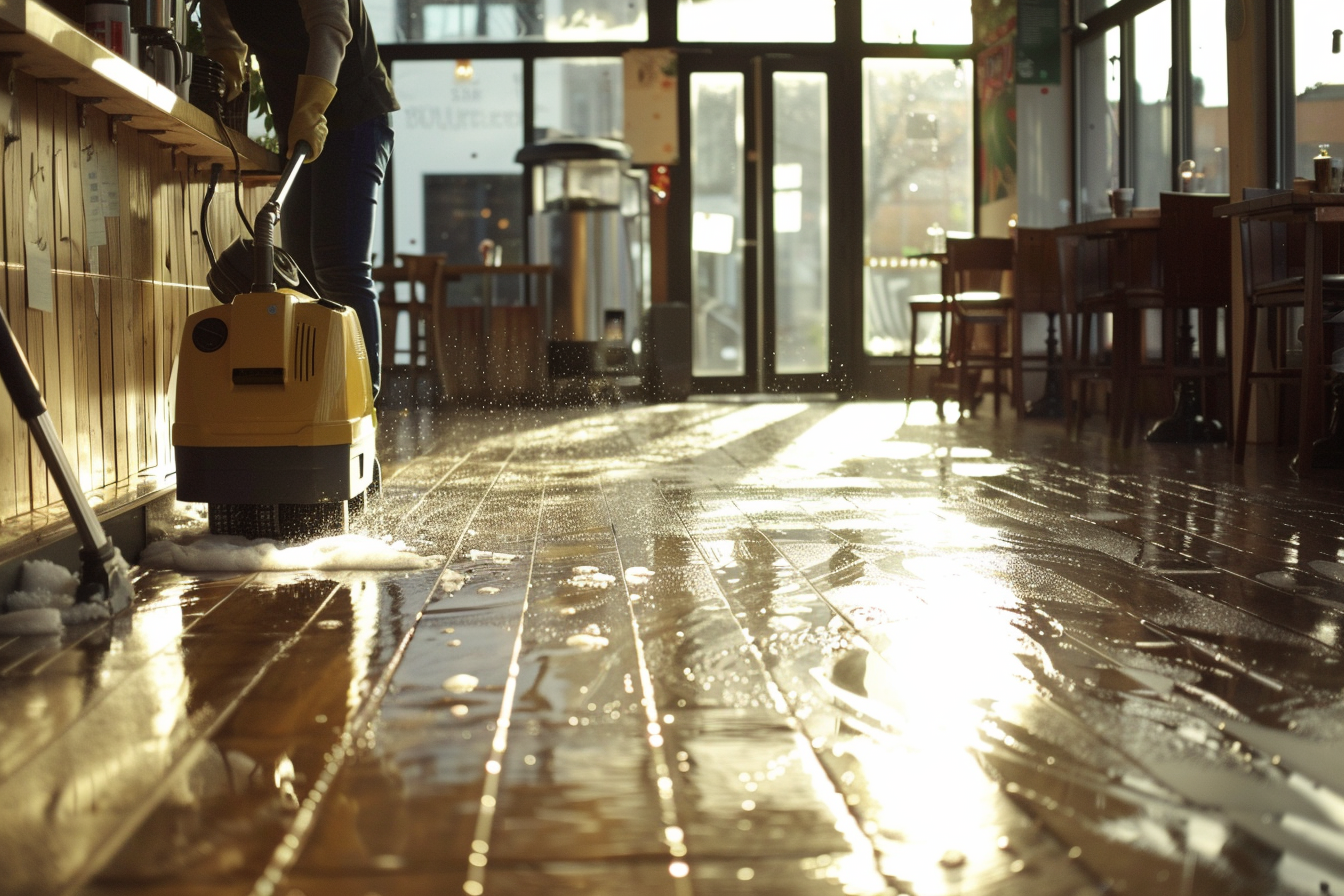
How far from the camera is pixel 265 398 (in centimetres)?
221

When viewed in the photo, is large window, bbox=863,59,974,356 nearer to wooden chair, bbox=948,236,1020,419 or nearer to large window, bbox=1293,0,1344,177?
wooden chair, bbox=948,236,1020,419

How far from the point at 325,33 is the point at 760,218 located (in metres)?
6.28

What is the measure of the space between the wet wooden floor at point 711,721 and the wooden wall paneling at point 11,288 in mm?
279

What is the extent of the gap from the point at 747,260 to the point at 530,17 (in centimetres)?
205

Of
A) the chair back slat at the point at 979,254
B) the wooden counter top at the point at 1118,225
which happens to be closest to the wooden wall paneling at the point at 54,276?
the wooden counter top at the point at 1118,225

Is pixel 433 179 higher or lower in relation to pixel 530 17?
lower

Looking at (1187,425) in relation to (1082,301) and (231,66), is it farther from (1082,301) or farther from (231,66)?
(231,66)

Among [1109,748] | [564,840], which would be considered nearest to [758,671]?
[1109,748]

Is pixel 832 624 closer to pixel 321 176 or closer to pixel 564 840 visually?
pixel 564 840

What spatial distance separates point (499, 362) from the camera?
8.05 meters

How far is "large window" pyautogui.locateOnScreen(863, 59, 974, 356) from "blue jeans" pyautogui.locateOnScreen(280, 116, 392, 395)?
6248 millimetres

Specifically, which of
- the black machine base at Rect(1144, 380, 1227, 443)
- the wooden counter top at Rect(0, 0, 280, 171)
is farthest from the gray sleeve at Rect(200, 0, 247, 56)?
the black machine base at Rect(1144, 380, 1227, 443)

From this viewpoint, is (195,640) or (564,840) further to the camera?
(195,640)

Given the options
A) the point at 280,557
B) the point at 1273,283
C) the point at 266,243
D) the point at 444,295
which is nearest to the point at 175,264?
the point at 266,243
